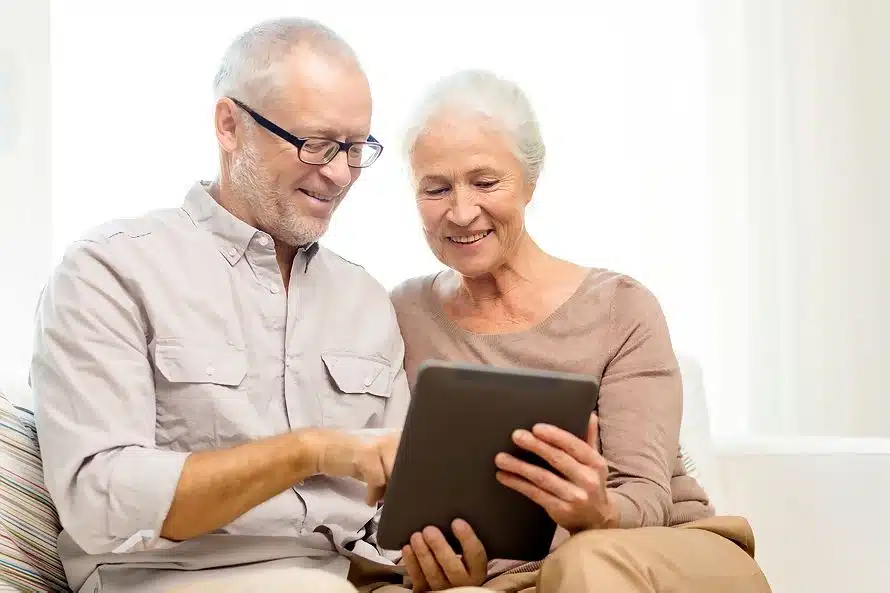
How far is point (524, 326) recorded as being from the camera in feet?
6.30

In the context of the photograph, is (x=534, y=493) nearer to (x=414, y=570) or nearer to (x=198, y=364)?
(x=414, y=570)

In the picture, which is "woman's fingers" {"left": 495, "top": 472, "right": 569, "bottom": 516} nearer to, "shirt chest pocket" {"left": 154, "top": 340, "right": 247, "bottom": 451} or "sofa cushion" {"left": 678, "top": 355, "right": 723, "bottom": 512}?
"shirt chest pocket" {"left": 154, "top": 340, "right": 247, "bottom": 451}

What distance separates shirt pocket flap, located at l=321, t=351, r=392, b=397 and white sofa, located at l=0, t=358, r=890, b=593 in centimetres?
72

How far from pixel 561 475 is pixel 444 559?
0.65 feet

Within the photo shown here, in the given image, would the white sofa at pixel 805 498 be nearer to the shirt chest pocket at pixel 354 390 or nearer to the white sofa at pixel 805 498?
the white sofa at pixel 805 498

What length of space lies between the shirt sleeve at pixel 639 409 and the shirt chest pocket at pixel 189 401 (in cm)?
59

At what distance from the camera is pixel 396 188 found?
11.1 feet

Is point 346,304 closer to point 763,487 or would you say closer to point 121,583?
point 121,583

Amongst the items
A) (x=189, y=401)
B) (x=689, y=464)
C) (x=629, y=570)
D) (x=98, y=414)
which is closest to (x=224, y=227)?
(x=189, y=401)

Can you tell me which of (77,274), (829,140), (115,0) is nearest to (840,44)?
(829,140)

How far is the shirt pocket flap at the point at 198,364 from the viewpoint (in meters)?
1.58

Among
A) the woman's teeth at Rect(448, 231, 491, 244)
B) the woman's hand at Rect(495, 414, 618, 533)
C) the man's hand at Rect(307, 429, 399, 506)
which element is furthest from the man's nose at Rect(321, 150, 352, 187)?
the woman's hand at Rect(495, 414, 618, 533)

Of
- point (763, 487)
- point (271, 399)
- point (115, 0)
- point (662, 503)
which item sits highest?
point (115, 0)

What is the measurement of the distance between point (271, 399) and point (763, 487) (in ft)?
3.65
